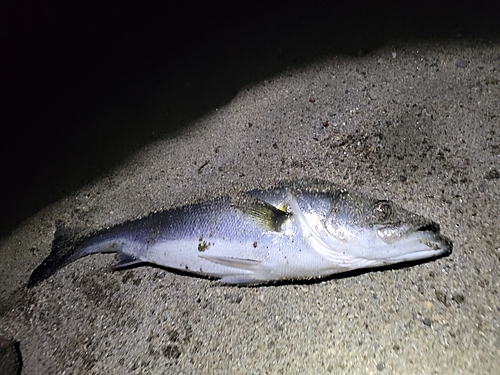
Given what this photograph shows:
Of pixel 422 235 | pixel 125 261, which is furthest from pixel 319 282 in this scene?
pixel 125 261

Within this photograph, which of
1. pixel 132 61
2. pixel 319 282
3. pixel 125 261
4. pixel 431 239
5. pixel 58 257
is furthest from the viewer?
pixel 132 61

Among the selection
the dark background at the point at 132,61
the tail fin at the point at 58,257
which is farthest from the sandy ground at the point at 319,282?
the dark background at the point at 132,61

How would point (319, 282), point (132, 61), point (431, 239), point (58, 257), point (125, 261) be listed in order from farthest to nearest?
point (132, 61) → point (58, 257) → point (125, 261) → point (319, 282) → point (431, 239)

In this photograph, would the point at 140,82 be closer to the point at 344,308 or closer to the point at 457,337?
the point at 344,308

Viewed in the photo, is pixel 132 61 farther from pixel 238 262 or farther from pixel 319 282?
pixel 319 282

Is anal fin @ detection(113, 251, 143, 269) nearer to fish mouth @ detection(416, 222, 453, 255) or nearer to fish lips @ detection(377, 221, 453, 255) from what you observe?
fish lips @ detection(377, 221, 453, 255)

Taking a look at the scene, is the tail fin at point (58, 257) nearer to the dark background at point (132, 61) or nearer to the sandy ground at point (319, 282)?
the sandy ground at point (319, 282)
